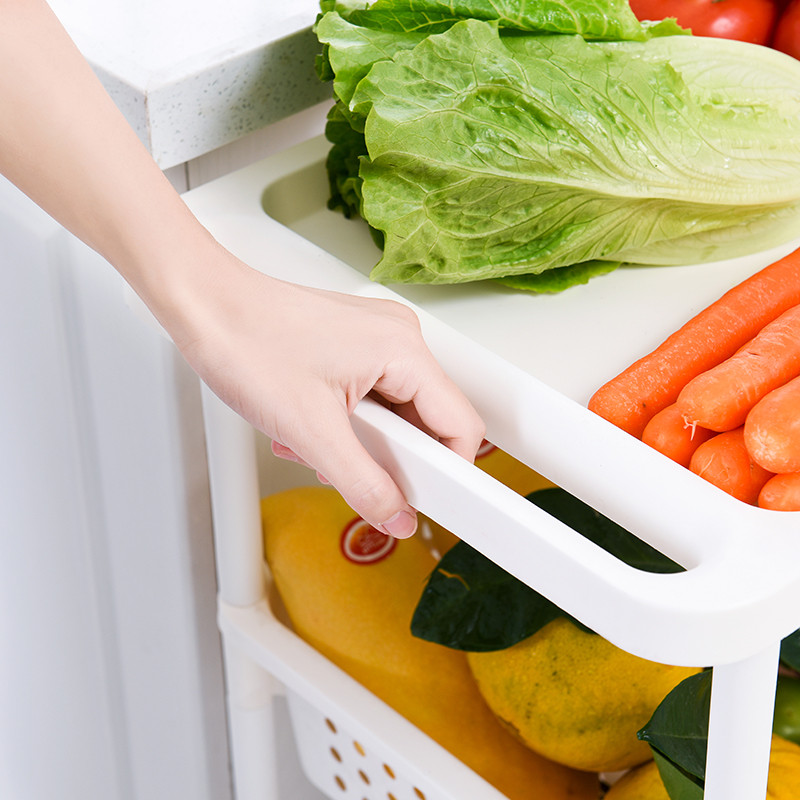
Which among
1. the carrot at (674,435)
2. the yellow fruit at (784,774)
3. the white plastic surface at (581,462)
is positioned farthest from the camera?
the yellow fruit at (784,774)

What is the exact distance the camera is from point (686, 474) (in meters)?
0.47

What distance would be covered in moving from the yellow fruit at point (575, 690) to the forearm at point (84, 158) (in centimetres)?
36

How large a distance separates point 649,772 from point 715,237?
0.36m

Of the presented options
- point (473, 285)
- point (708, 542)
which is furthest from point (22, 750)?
point (708, 542)

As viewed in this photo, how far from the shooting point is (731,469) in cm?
50

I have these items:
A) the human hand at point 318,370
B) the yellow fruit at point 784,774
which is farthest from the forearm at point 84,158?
the yellow fruit at point 784,774

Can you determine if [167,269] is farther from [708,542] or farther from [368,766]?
[368,766]

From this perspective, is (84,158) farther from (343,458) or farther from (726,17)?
(726,17)

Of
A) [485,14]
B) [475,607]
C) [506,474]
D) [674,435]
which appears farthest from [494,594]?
[485,14]

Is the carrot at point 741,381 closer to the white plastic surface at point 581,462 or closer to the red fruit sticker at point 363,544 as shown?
the white plastic surface at point 581,462

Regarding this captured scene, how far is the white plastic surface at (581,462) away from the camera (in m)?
0.42

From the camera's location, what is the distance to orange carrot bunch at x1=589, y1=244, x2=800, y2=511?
484 mm

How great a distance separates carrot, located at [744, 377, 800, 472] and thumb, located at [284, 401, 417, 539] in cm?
17

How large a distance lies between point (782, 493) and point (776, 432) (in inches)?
1.1
